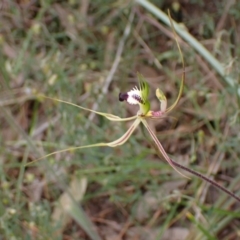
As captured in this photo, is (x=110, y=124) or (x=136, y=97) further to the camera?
(x=110, y=124)

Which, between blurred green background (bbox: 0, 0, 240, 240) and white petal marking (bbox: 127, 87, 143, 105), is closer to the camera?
white petal marking (bbox: 127, 87, 143, 105)

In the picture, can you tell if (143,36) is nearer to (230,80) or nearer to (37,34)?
(37,34)

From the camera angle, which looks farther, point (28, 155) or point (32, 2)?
point (32, 2)

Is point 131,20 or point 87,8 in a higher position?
point 87,8

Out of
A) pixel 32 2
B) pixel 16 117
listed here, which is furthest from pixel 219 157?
pixel 32 2

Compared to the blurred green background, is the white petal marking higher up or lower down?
lower down

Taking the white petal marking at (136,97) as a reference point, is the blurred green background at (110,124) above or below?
above

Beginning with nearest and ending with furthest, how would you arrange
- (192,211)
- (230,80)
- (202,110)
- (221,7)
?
1. (230,80)
2. (192,211)
3. (202,110)
4. (221,7)

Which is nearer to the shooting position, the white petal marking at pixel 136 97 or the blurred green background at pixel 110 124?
the white petal marking at pixel 136 97
